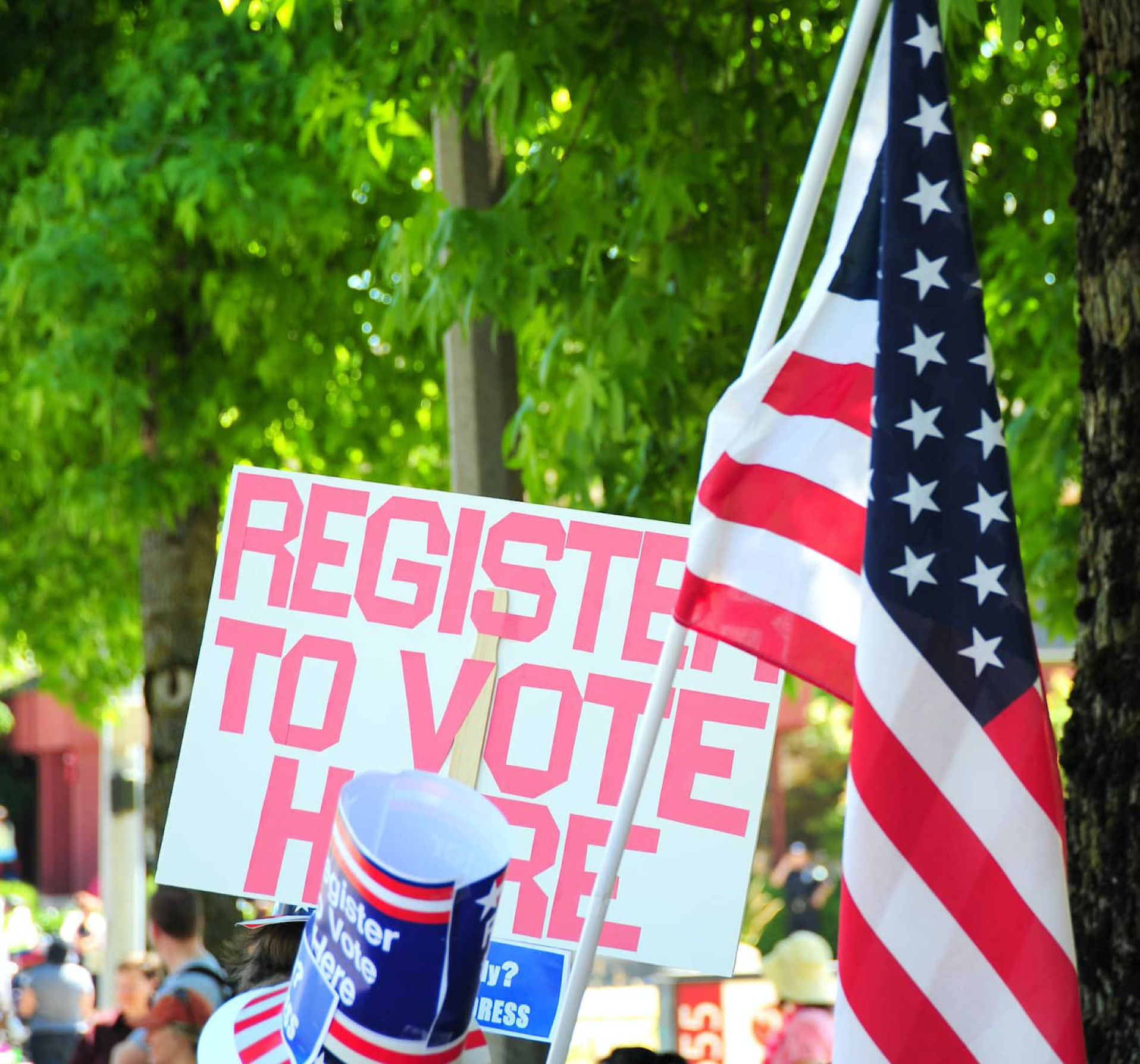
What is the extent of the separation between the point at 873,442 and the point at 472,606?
35.1 inches

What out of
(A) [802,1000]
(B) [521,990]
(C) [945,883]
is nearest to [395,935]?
(C) [945,883]

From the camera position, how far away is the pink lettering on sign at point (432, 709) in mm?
2971

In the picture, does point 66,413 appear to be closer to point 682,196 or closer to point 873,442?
point 682,196

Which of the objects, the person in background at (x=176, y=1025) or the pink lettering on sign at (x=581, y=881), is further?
the person in background at (x=176, y=1025)

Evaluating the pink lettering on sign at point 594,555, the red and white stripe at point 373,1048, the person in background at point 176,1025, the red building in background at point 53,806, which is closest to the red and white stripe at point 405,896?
the red and white stripe at point 373,1048

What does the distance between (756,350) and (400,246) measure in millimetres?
2954

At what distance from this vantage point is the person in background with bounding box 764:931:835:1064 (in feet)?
22.0

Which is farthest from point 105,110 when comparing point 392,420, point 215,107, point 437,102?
point 437,102

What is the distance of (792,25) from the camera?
513cm

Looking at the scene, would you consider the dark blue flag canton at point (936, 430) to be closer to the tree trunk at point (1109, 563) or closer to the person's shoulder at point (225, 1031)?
the tree trunk at point (1109, 563)

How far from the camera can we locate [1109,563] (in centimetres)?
320

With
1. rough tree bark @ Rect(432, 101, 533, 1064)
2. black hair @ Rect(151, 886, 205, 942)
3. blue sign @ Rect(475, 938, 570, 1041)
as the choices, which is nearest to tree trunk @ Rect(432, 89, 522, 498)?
rough tree bark @ Rect(432, 101, 533, 1064)

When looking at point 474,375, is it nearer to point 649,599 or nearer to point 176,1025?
point 176,1025

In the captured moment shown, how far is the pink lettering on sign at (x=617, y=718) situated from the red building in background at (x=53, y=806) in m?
32.7
